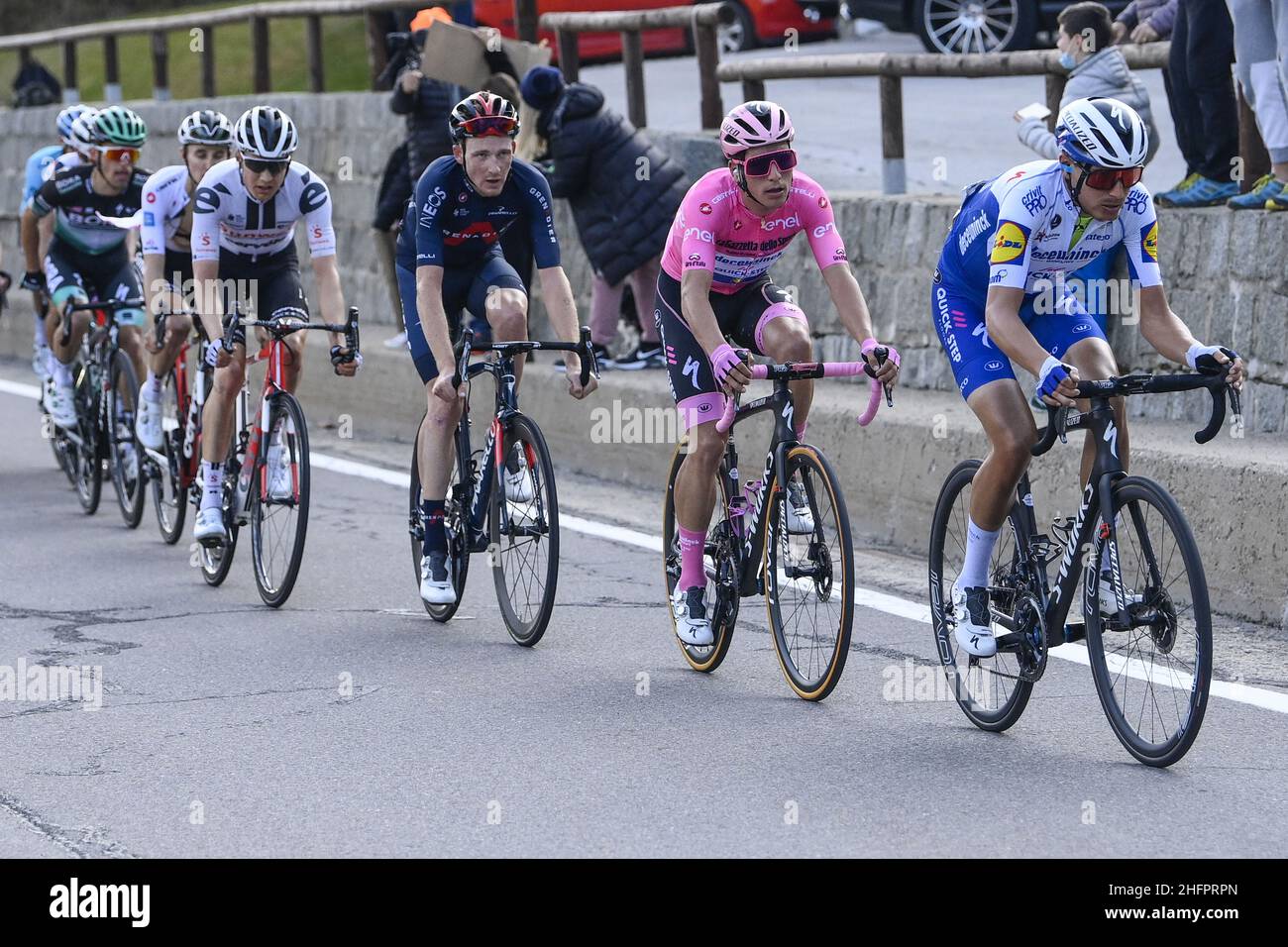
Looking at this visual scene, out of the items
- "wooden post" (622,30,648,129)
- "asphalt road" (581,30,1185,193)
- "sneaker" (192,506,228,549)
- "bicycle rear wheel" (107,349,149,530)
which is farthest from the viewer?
"asphalt road" (581,30,1185,193)

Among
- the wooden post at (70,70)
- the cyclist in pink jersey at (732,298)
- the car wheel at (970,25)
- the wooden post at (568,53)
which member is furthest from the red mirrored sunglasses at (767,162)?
the wooden post at (70,70)

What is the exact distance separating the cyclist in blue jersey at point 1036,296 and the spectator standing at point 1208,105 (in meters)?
3.56

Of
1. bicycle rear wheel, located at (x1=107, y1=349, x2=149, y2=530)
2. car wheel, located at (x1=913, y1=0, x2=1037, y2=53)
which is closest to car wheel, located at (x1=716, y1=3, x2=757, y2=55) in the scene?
car wheel, located at (x1=913, y1=0, x2=1037, y2=53)

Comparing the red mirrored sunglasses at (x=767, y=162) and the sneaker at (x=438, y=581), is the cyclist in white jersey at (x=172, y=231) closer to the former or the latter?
the sneaker at (x=438, y=581)

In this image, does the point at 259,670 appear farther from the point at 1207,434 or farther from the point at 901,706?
the point at 1207,434

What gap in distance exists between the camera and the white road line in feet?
22.0

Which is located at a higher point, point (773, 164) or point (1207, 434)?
point (773, 164)

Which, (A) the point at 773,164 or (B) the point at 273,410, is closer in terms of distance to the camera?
(A) the point at 773,164

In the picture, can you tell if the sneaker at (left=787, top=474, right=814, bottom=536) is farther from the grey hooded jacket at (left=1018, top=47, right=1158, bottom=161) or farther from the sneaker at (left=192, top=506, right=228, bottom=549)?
the grey hooded jacket at (left=1018, top=47, right=1158, bottom=161)

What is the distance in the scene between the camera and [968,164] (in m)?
14.9

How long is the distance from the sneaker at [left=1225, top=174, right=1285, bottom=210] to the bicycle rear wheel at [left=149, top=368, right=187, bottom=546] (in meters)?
5.00

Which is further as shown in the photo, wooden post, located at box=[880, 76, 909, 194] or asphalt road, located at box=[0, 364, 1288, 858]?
wooden post, located at box=[880, 76, 909, 194]
